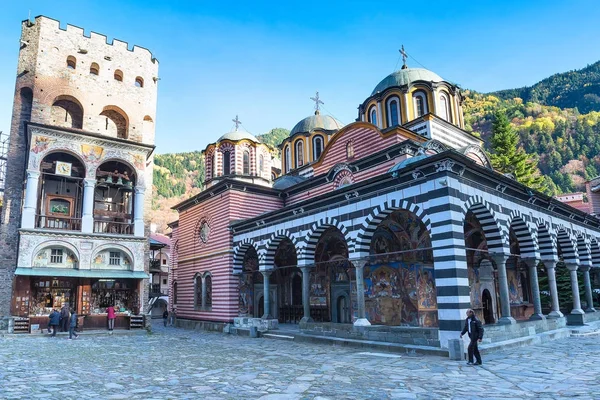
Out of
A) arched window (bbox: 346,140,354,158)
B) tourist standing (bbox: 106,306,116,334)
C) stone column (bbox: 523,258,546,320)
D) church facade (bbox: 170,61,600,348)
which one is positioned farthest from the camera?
arched window (bbox: 346,140,354,158)

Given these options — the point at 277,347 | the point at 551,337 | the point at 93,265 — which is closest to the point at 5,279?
the point at 93,265

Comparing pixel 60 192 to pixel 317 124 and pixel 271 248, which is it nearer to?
pixel 271 248

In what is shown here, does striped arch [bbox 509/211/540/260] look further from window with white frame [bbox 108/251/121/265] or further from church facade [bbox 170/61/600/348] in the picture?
window with white frame [bbox 108/251/121/265]

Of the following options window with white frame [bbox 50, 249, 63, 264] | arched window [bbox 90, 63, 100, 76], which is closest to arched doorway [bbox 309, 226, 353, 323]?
window with white frame [bbox 50, 249, 63, 264]

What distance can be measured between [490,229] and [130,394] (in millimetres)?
10246

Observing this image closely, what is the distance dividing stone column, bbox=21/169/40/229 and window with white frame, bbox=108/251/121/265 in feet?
11.5

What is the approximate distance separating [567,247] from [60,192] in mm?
22683

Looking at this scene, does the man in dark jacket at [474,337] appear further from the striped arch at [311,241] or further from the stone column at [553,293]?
the stone column at [553,293]

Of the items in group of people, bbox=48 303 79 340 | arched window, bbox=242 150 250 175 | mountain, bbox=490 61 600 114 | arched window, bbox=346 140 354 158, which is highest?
mountain, bbox=490 61 600 114

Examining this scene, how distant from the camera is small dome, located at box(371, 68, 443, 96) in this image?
21469mm

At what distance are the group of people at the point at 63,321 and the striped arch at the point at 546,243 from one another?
17.7m

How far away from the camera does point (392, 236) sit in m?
16.0

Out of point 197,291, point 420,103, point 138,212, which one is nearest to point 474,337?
point 420,103

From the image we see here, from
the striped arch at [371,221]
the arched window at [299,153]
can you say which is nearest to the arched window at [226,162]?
the arched window at [299,153]
